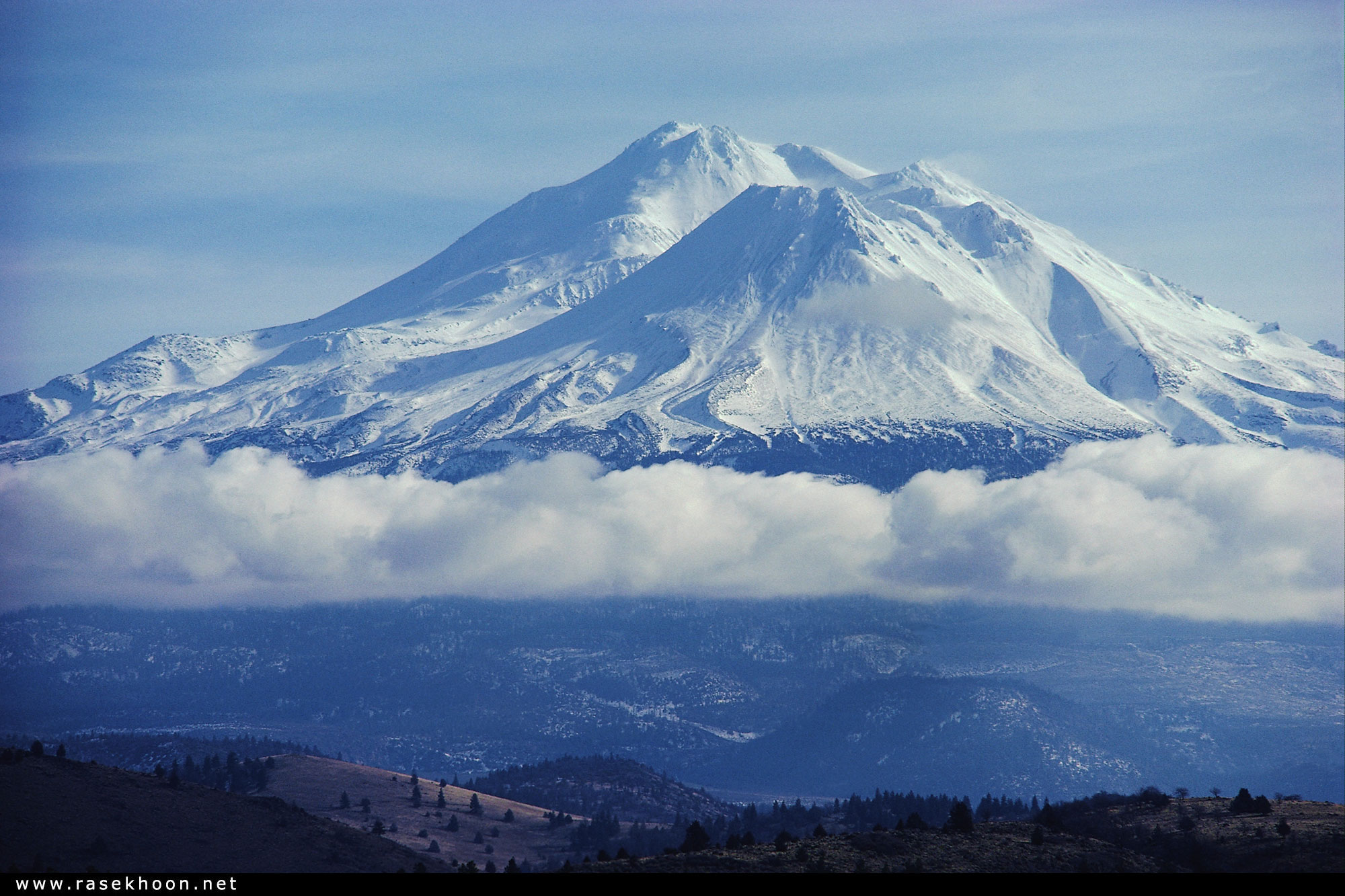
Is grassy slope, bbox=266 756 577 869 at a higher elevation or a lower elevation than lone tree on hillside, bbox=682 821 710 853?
lower

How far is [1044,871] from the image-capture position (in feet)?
372

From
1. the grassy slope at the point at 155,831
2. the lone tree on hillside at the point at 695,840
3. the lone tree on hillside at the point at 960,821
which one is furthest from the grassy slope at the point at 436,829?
the lone tree on hillside at the point at 960,821

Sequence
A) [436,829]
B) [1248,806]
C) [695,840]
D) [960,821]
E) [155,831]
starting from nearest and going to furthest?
[960,821], [155,831], [1248,806], [695,840], [436,829]

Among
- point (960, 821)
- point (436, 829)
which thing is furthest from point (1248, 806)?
point (436, 829)

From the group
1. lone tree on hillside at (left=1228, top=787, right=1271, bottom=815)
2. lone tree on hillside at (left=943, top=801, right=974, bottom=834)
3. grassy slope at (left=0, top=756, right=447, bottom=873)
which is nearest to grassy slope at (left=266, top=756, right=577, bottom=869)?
grassy slope at (left=0, top=756, right=447, bottom=873)

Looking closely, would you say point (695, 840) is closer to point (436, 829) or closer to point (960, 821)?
point (960, 821)

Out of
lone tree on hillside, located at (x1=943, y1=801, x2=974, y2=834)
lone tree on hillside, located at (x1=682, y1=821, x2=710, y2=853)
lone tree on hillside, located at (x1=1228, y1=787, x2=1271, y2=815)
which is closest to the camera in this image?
lone tree on hillside, located at (x1=943, y1=801, x2=974, y2=834)

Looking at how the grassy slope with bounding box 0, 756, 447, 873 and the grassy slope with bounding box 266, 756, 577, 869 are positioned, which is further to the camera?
the grassy slope with bounding box 266, 756, 577, 869

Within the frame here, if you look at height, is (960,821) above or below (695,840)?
above

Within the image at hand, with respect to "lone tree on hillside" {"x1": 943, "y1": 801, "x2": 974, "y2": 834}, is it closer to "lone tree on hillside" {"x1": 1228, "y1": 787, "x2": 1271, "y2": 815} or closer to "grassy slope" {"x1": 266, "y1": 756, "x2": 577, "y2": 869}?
"lone tree on hillside" {"x1": 1228, "y1": 787, "x2": 1271, "y2": 815}

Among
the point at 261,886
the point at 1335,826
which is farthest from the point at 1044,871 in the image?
the point at 261,886

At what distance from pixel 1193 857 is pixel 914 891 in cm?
2516

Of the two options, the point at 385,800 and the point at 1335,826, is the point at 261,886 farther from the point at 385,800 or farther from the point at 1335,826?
the point at 385,800

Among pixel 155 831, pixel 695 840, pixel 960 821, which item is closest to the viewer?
pixel 960 821
